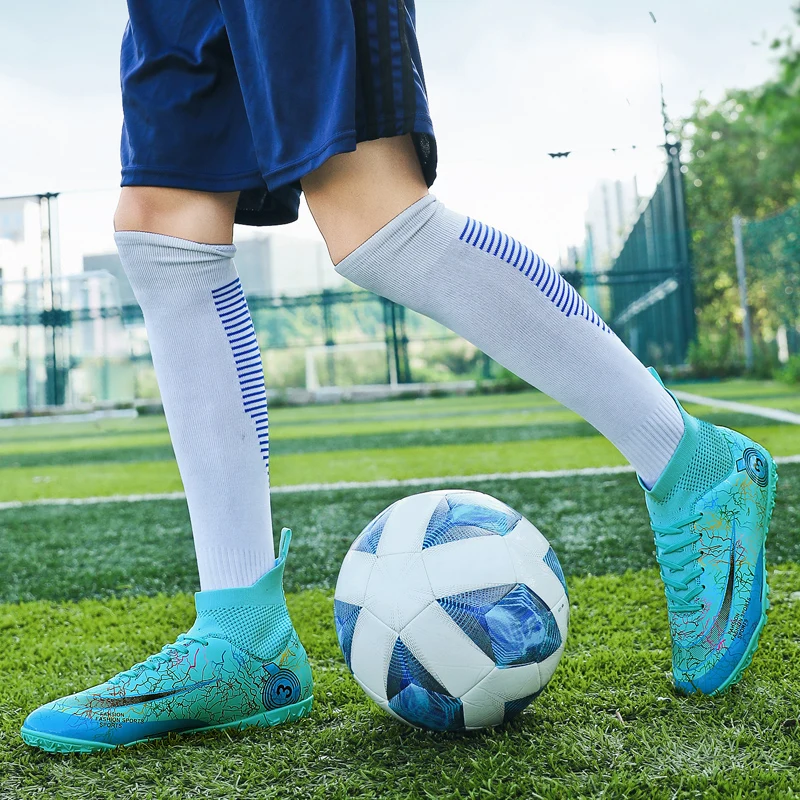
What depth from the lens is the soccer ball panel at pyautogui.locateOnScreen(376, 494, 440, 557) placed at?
122cm

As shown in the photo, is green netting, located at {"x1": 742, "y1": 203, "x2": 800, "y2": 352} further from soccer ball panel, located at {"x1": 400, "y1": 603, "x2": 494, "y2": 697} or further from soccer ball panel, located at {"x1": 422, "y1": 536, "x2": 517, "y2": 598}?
soccer ball panel, located at {"x1": 400, "y1": 603, "x2": 494, "y2": 697}

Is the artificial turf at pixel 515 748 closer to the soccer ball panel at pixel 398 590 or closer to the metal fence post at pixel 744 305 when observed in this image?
the soccer ball panel at pixel 398 590

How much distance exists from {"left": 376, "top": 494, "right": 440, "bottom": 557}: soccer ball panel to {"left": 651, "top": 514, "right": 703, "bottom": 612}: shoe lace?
343mm

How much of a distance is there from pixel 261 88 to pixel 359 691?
0.93 m

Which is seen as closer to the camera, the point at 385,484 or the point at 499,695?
the point at 499,695

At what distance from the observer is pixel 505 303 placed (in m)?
1.13

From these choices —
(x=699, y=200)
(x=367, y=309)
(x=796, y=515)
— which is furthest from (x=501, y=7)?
(x=796, y=515)

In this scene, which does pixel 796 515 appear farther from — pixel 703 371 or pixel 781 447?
pixel 703 371

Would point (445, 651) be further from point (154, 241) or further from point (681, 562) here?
point (154, 241)

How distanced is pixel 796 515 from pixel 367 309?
1314 cm

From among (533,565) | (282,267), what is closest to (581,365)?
(533,565)

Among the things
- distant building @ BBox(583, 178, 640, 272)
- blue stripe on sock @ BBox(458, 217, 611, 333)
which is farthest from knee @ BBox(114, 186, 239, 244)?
distant building @ BBox(583, 178, 640, 272)

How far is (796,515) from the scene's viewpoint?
101 inches

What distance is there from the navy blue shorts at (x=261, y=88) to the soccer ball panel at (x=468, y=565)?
53 centimetres
